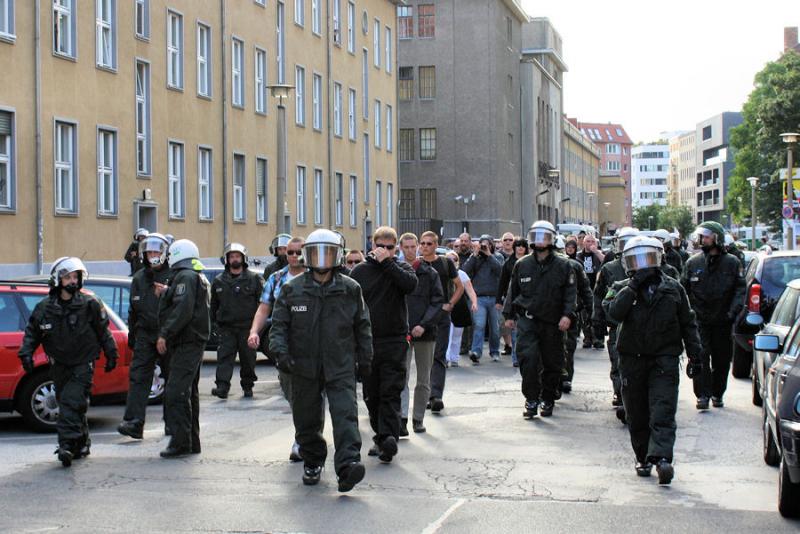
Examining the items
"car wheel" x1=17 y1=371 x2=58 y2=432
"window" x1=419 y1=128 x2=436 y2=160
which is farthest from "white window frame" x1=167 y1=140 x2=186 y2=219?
"window" x1=419 y1=128 x2=436 y2=160

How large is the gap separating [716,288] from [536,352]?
6.57 ft

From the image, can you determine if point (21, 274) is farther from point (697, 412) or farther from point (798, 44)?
point (798, 44)

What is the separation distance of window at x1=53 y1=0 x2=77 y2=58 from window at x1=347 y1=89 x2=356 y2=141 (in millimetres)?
20549

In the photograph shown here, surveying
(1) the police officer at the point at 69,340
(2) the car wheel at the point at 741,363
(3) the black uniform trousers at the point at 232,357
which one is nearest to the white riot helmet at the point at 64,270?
(1) the police officer at the point at 69,340

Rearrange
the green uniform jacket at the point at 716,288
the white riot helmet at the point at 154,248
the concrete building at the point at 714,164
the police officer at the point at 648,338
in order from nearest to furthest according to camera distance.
A: the police officer at the point at 648,338, the white riot helmet at the point at 154,248, the green uniform jacket at the point at 716,288, the concrete building at the point at 714,164

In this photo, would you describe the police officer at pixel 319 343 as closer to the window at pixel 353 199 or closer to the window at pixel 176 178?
the window at pixel 176 178

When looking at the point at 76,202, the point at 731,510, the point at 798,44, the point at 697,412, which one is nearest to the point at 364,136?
the point at 76,202

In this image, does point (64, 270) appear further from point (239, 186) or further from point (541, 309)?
point (239, 186)

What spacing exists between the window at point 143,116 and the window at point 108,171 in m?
1.31

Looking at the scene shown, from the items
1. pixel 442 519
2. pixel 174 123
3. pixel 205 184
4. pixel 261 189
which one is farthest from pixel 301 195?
pixel 442 519

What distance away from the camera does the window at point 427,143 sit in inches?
2879

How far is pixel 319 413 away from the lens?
9211 mm

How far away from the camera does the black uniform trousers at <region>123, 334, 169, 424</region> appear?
1138cm

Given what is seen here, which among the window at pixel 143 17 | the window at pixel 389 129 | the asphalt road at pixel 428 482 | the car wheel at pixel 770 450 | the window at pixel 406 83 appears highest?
the window at pixel 406 83
